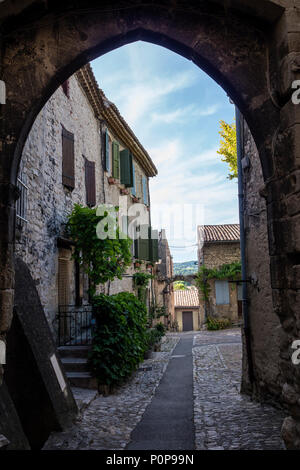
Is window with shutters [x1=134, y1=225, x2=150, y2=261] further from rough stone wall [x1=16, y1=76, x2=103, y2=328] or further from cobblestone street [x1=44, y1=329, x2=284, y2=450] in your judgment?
cobblestone street [x1=44, y1=329, x2=284, y2=450]

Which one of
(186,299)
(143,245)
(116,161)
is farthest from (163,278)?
(116,161)

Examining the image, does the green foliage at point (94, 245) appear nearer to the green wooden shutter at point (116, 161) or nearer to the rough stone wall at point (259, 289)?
the rough stone wall at point (259, 289)

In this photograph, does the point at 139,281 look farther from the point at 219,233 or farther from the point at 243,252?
the point at 243,252

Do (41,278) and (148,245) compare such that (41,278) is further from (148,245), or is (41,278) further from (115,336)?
(148,245)

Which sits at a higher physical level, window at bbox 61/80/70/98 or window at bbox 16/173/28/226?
window at bbox 61/80/70/98

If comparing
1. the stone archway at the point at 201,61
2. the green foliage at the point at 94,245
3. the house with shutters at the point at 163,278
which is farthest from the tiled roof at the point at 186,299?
the stone archway at the point at 201,61

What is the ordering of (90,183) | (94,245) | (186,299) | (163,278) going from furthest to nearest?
(186,299) < (163,278) < (90,183) < (94,245)

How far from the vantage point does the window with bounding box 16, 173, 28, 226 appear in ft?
20.5

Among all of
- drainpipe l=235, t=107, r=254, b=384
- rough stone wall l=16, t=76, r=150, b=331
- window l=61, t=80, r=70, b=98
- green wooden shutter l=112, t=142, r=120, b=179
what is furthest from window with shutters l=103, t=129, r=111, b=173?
drainpipe l=235, t=107, r=254, b=384

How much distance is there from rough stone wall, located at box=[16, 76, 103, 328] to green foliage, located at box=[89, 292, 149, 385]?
1.18m

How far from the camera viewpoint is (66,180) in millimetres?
9039

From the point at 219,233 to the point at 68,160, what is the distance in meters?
13.3

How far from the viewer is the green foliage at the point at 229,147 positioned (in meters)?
11.7

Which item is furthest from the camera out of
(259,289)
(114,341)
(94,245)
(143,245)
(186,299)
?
(186,299)
